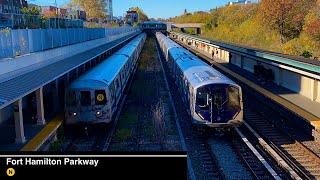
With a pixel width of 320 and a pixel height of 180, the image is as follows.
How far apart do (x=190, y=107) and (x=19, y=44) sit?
6658mm

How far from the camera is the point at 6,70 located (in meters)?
11.3

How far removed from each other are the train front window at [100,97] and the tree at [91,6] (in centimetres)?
4900

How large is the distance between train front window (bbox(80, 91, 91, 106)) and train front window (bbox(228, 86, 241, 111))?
5.31 meters

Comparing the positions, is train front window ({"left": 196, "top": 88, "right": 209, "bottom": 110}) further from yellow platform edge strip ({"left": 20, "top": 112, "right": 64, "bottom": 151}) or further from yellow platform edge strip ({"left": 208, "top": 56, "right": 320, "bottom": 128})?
yellow platform edge strip ({"left": 20, "top": 112, "right": 64, "bottom": 151})

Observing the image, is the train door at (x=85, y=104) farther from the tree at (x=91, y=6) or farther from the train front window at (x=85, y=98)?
the tree at (x=91, y=6)

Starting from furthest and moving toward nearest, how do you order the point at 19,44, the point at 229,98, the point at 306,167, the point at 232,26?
the point at 232,26
the point at 229,98
the point at 19,44
the point at 306,167

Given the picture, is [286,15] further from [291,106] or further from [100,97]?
[100,97]

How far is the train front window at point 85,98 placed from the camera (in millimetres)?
14484

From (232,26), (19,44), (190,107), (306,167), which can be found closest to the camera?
(306,167)

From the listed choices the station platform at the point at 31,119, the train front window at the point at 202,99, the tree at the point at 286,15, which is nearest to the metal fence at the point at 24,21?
the station platform at the point at 31,119

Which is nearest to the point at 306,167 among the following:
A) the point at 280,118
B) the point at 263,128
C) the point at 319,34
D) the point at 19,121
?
the point at 263,128

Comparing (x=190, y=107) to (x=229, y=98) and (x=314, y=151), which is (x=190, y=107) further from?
(x=314, y=151)

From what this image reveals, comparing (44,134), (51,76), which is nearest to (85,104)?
(44,134)

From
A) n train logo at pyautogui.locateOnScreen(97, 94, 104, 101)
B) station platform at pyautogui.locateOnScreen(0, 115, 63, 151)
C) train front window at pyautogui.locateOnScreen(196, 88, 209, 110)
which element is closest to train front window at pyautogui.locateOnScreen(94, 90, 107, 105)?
n train logo at pyautogui.locateOnScreen(97, 94, 104, 101)
